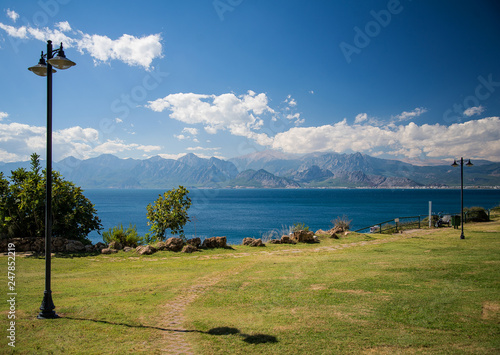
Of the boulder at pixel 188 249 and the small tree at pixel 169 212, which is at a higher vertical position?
the small tree at pixel 169 212

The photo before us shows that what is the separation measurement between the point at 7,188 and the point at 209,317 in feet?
49.5

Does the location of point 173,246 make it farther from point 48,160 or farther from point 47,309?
point 48,160

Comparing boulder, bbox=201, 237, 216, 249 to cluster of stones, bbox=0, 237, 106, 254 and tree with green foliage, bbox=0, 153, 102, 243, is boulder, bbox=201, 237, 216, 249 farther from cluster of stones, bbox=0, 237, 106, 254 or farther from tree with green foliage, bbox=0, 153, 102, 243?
tree with green foliage, bbox=0, 153, 102, 243

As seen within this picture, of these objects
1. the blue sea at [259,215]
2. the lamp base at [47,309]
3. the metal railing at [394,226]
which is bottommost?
the blue sea at [259,215]

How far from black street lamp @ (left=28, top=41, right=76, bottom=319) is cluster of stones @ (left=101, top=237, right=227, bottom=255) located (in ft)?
28.1

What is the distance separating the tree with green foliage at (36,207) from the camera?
15.2m

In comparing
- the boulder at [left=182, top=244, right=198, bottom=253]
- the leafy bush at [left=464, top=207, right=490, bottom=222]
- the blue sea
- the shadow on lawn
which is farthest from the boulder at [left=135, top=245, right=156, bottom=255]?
the leafy bush at [left=464, top=207, right=490, bottom=222]

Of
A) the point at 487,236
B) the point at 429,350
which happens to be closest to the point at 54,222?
the point at 429,350

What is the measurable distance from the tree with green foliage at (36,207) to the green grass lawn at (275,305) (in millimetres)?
3125

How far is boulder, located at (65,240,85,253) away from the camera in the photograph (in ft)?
50.2

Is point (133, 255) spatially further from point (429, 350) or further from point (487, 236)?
point (487, 236)

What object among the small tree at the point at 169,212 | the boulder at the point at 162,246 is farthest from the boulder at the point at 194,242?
the small tree at the point at 169,212

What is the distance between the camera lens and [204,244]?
17172 mm

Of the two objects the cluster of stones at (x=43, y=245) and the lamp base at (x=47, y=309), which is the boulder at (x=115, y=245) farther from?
the lamp base at (x=47, y=309)
